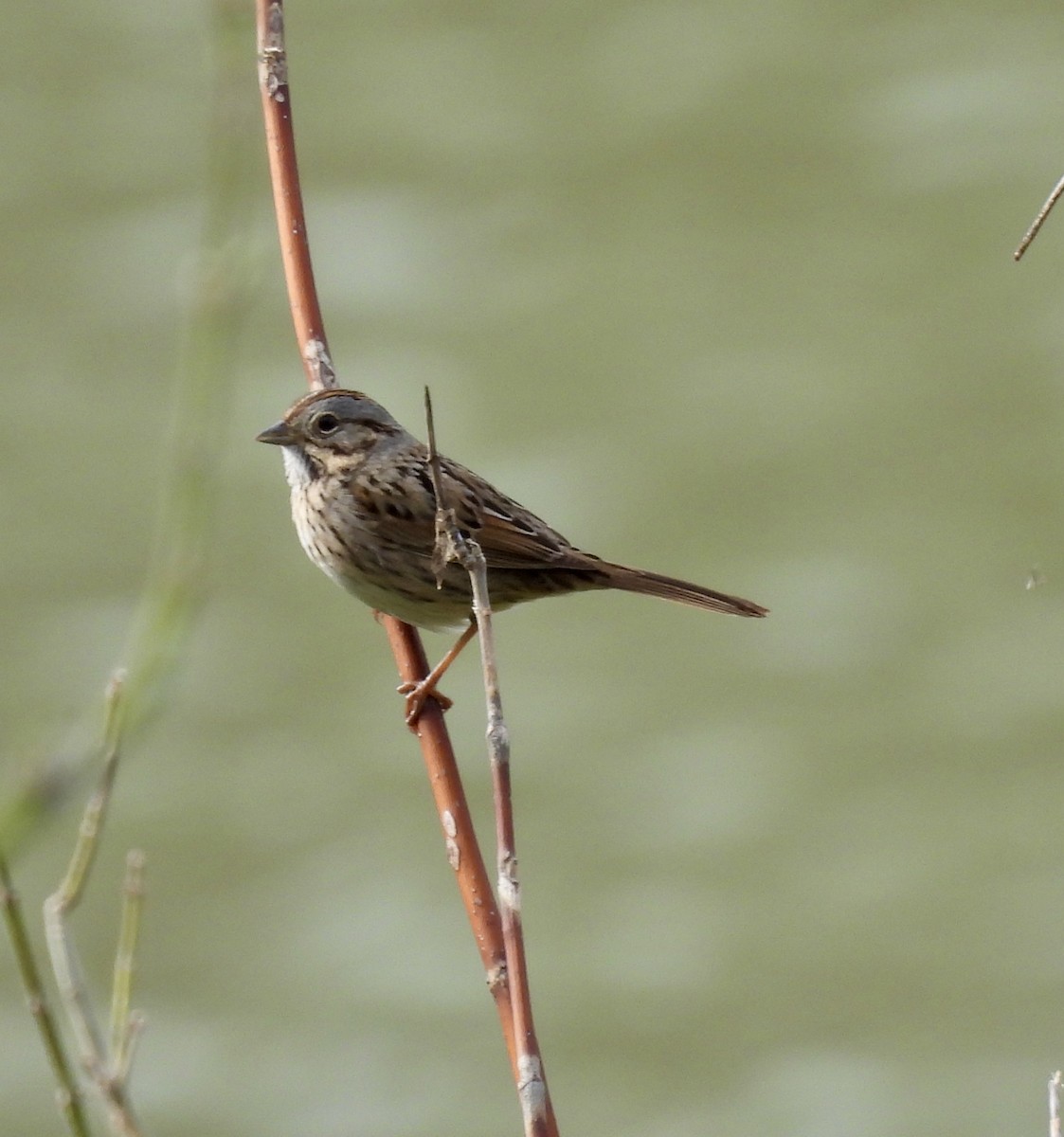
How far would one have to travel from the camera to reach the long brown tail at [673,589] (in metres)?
4.84

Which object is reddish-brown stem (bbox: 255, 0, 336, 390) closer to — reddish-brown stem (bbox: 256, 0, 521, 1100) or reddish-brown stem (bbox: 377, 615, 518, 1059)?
reddish-brown stem (bbox: 256, 0, 521, 1100)

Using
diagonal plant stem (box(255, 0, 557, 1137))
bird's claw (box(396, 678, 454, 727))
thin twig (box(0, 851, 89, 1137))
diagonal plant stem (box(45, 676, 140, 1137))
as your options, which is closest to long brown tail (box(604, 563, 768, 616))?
diagonal plant stem (box(255, 0, 557, 1137))

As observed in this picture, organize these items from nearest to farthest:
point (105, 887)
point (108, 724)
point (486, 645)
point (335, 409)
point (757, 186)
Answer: point (108, 724) → point (486, 645) → point (335, 409) → point (105, 887) → point (757, 186)

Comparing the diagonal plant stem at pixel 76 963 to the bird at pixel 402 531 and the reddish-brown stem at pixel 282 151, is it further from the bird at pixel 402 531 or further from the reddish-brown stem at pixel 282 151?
the bird at pixel 402 531

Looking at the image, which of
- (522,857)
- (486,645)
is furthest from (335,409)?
(522,857)

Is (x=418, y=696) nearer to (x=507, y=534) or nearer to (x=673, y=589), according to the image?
(x=507, y=534)

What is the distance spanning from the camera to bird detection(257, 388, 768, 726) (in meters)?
4.77

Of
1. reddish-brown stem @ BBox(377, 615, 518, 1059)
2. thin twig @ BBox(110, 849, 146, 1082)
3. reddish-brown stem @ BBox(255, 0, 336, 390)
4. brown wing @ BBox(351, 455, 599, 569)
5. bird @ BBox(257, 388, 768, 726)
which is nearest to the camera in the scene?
thin twig @ BBox(110, 849, 146, 1082)

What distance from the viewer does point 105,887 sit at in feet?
27.8

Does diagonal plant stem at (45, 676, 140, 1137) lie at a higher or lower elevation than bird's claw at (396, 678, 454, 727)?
lower

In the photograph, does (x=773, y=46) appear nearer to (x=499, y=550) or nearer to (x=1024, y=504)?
(x=1024, y=504)

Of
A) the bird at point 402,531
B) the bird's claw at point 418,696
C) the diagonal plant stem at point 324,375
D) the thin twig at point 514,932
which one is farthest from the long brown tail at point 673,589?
the thin twig at point 514,932

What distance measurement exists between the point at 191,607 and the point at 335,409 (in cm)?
280

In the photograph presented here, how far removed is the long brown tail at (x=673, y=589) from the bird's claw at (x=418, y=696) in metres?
0.71
